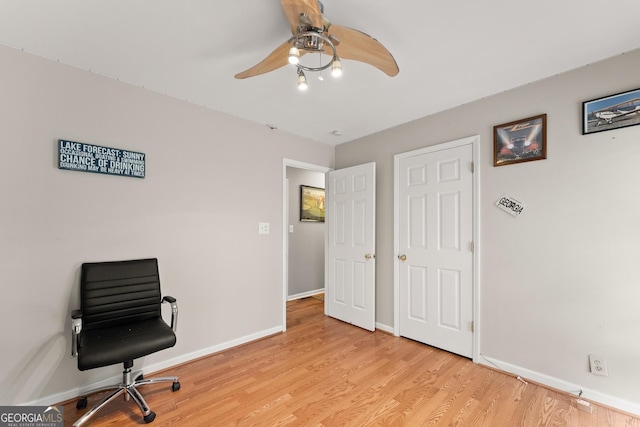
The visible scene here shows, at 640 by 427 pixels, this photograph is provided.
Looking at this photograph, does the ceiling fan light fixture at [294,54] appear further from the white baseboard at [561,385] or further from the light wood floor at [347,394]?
the white baseboard at [561,385]

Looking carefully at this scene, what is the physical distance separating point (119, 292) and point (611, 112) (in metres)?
3.78

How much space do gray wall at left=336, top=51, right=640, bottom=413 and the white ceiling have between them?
230 millimetres

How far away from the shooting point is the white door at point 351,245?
335 centimetres

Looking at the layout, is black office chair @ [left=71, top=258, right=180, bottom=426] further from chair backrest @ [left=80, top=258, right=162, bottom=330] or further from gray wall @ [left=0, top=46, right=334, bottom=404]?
gray wall @ [left=0, top=46, right=334, bottom=404]

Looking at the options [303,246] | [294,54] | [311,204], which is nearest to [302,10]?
[294,54]

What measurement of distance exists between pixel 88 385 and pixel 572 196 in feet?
12.7

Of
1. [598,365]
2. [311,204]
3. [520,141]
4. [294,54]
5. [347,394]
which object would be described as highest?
[294,54]

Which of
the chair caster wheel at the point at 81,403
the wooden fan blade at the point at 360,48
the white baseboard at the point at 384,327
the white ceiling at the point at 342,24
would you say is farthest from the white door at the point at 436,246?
the chair caster wheel at the point at 81,403

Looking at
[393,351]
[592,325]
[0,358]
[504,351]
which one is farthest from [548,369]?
[0,358]

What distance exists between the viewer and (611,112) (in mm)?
1921

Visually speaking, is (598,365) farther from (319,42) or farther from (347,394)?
(319,42)

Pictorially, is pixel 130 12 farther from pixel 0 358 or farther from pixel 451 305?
pixel 451 305

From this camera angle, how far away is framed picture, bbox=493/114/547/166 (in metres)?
2.21

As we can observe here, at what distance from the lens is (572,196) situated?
207 centimetres
